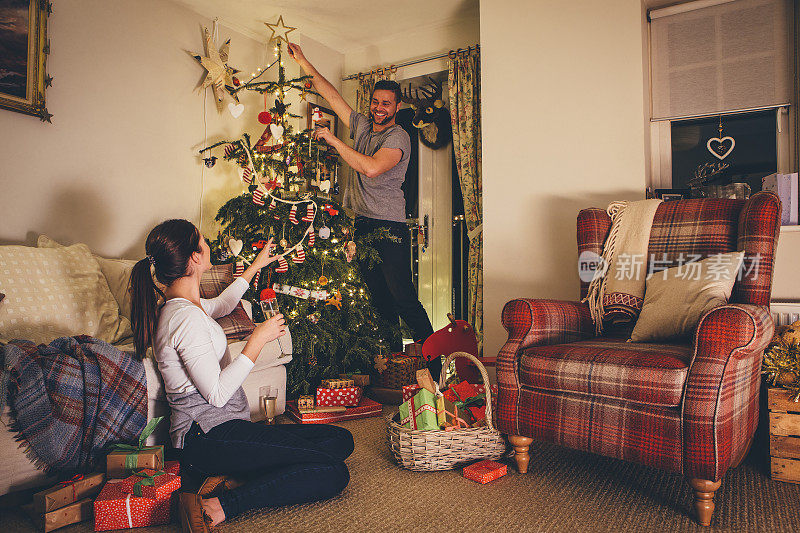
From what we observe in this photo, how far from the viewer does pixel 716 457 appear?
4.95ft

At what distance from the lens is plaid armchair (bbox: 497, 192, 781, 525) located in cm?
154

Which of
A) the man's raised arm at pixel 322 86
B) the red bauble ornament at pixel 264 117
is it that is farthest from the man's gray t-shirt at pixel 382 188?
the red bauble ornament at pixel 264 117

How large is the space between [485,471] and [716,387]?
82cm

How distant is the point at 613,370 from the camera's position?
1.69 m

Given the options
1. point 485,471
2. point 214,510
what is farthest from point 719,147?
point 214,510

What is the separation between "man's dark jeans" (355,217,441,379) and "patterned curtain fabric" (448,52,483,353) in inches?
19.7

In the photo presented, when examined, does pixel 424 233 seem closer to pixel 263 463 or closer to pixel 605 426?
pixel 605 426

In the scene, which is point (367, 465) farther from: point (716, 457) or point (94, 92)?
point (94, 92)

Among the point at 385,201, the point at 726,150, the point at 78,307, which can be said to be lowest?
the point at 78,307

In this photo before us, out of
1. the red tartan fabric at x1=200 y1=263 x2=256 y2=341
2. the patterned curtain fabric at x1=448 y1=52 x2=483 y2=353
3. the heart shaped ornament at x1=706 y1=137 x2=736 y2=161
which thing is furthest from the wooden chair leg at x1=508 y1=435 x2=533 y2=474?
the heart shaped ornament at x1=706 y1=137 x2=736 y2=161

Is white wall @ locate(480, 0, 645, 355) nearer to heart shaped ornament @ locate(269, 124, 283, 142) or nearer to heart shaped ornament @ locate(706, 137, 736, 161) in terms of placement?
heart shaped ornament @ locate(706, 137, 736, 161)

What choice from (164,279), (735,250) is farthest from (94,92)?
(735,250)

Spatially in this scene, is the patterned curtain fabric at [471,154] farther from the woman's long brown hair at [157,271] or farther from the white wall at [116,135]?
the woman's long brown hair at [157,271]

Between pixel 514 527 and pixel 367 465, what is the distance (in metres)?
0.69
